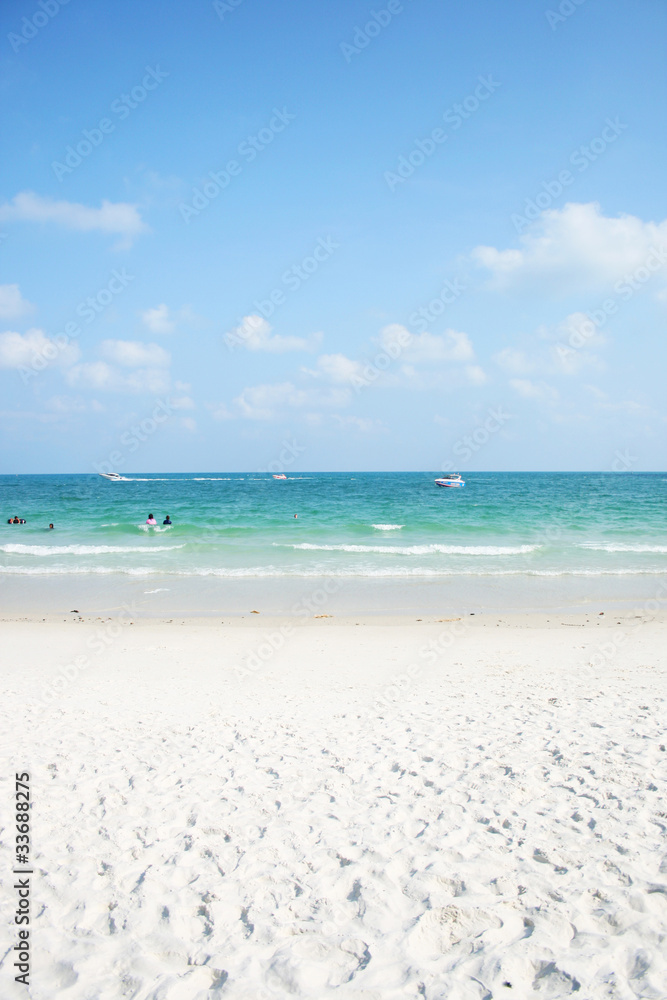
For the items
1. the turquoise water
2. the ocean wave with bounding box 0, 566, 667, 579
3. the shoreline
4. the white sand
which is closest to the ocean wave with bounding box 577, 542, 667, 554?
the turquoise water

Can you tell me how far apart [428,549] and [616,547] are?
8.16 metres

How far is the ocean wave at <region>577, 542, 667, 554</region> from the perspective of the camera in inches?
928

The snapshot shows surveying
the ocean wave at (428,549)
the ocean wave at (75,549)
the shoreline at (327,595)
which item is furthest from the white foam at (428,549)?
→ the ocean wave at (75,549)

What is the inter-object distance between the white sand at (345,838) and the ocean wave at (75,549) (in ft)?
54.0

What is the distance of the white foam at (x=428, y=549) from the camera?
2320cm

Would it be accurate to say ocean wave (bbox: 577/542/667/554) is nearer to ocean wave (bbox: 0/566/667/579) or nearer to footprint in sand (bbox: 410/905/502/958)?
ocean wave (bbox: 0/566/667/579)

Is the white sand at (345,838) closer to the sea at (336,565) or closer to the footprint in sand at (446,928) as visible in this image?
the footprint in sand at (446,928)

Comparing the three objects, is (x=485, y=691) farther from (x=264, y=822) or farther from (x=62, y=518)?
(x=62, y=518)

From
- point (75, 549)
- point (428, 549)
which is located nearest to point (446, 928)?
point (428, 549)

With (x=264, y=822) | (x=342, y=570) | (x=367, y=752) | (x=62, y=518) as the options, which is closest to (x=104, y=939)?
(x=264, y=822)

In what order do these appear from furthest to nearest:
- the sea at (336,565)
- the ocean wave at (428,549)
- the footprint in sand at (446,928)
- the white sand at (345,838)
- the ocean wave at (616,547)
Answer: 1. the ocean wave at (616,547)
2. the ocean wave at (428,549)
3. the sea at (336,565)
4. the footprint in sand at (446,928)
5. the white sand at (345,838)

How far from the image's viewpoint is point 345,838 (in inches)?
182

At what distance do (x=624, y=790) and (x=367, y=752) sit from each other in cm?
254

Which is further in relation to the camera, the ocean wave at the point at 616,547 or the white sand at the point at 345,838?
the ocean wave at the point at 616,547
